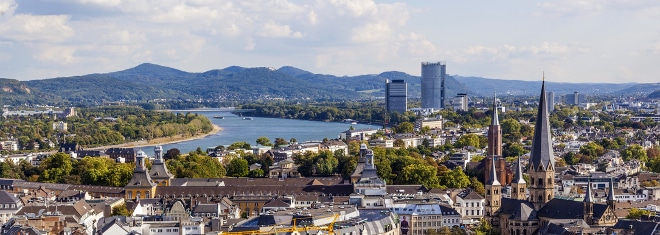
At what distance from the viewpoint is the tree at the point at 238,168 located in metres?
59.5

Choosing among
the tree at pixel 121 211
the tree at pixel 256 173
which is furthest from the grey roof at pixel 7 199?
the tree at pixel 256 173

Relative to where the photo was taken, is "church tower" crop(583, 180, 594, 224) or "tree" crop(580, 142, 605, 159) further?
"tree" crop(580, 142, 605, 159)

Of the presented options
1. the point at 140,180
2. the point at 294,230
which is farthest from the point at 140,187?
the point at 294,230

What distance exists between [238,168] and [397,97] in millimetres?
100101

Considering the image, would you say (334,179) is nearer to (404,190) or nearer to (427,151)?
(404,190)

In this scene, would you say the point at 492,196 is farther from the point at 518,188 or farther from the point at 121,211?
the point at 121,211

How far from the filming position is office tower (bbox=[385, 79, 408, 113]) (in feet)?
516

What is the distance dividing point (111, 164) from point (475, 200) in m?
24.5

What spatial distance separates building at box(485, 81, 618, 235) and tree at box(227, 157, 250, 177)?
22.0 m

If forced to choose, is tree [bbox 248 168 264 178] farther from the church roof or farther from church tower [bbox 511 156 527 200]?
the church roof

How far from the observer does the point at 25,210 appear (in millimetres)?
39656

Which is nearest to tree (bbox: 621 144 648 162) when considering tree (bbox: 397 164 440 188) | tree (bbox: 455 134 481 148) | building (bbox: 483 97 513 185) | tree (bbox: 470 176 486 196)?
tree (bbox: 455 134 481 148)

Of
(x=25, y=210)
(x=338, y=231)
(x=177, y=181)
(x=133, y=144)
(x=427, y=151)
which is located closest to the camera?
(x=338, y=231)

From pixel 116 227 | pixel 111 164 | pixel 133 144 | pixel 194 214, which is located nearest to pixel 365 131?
pixel 133 144
